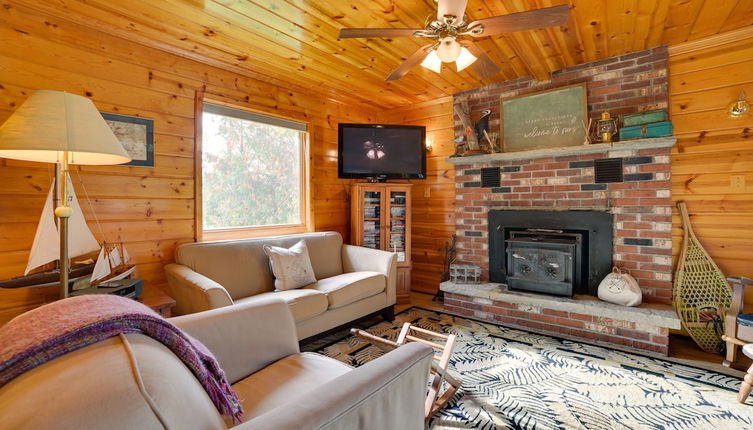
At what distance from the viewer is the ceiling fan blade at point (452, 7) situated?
64.8 inches

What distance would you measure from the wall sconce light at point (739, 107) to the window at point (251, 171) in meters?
3.63

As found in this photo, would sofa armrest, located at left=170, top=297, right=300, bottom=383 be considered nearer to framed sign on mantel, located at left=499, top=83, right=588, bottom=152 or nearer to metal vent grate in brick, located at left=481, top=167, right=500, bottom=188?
metal vent grate in brick, located at left=481, top=167, right=500, bottom=188

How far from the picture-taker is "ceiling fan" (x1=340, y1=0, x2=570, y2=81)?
1.68m

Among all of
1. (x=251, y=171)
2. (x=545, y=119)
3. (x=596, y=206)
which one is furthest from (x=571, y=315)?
(x=251, y=171)

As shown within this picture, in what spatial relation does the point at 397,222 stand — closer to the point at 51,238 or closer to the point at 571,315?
the point at 571,315

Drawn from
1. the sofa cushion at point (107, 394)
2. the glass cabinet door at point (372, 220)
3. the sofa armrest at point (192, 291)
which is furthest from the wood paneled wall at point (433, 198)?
the sofa cushion at point (107, 394)

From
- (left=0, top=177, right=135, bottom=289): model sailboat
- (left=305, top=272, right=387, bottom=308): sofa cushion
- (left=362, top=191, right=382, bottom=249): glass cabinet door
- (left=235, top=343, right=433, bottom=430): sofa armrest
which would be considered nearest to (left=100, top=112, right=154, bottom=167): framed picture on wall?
(left=0, top=177, right=135, bottom=289): model sailboat

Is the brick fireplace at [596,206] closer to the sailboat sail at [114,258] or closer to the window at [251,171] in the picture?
the window at [251,171]

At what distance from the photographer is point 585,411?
189cm

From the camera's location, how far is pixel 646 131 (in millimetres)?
2754

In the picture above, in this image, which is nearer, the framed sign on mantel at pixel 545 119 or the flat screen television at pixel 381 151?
the framed sign on mantel at pixel 545 119

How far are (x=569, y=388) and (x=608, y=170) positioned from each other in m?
1.86

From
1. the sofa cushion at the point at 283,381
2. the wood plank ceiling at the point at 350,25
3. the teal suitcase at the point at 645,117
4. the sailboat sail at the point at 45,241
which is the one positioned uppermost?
the wood plank ceiling at the point at 350,25

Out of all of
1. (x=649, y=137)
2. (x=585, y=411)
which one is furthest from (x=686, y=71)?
(x=585, y=411)
